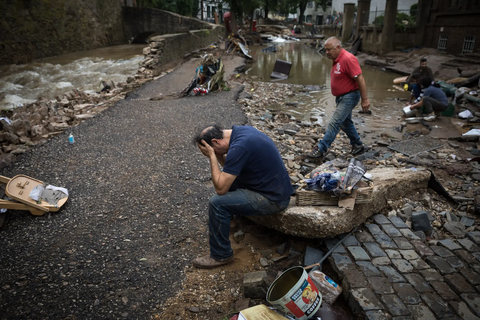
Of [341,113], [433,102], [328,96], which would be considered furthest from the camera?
[328,96]

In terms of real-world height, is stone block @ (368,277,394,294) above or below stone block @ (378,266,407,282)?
below

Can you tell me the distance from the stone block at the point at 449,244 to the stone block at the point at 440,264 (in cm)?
28

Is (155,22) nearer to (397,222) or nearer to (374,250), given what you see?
(397,222)

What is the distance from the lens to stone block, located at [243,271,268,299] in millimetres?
2799

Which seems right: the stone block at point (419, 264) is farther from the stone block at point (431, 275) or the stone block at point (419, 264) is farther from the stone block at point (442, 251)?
the stone block at point (442, 251)

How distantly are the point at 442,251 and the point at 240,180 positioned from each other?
2088mm

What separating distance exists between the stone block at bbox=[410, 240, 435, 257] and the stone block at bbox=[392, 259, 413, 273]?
0.22 meters

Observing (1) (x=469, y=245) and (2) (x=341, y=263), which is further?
(1) (x=469, y=245)

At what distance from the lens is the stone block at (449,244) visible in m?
3.17

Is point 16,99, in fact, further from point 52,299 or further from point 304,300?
point 304,300

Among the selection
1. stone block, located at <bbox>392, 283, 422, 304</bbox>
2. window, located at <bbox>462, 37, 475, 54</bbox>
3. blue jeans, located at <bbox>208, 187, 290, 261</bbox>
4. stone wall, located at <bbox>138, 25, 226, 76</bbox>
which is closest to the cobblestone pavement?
stone block, located at <bbox>392, 283, 422, 304</bbox>

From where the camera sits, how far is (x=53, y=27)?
17.6 metres

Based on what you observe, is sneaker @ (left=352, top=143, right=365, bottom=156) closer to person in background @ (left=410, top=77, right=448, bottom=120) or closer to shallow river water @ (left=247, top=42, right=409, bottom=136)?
shallow river water @ (left=247, top=42, right=409, bottom=136)

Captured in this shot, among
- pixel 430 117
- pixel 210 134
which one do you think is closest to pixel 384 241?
pixel 210 134
